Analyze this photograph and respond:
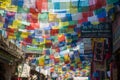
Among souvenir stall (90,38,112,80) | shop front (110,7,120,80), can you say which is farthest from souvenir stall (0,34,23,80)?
shop front (110,7,120,80)

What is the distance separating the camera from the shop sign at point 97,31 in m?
16.6

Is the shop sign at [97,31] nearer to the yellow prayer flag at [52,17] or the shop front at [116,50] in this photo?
the shop front at [116,50]

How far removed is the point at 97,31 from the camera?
16.6 meters

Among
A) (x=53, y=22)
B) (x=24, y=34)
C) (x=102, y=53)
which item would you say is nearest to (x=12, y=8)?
(x=53, y=22)

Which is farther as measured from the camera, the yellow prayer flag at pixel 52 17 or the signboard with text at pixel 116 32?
the yellow prayer flag at pixel 52 17

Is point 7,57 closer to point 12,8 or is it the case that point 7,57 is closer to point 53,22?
point 12,8

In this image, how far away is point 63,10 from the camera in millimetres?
18906

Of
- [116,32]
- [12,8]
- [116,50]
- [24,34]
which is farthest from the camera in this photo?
[24,34]

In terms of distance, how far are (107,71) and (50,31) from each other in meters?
4.67

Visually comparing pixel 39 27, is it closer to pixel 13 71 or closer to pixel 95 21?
pixel 95 21

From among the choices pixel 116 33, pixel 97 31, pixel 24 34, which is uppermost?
pixel 24 34

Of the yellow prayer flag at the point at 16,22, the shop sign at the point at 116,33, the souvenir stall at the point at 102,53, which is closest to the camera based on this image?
the shop sign at the point at 116,33

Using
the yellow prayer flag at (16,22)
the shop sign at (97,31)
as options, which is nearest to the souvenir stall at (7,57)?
the yellow prayer flag at (16,22)

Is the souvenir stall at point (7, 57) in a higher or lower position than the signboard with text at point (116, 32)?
lower
